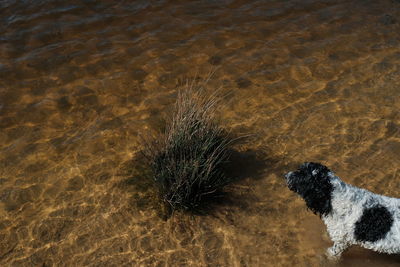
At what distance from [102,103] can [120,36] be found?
2.34 meters

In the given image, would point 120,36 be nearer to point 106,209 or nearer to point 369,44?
point 106,209

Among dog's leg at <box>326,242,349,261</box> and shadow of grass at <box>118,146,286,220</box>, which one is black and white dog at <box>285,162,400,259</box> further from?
shadow of grass at <box>118,146,286,220</box>

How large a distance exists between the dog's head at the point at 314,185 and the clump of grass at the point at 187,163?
3.84 feet

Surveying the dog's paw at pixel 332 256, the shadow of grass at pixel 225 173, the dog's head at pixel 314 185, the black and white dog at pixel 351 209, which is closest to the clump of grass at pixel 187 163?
the shadow of grass at pixel 225 173

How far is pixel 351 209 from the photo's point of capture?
4.44m

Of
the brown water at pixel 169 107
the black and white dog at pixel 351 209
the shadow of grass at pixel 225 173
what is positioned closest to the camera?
the black and white dog at pixel 351 209

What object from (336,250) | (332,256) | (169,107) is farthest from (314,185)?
(169,107)

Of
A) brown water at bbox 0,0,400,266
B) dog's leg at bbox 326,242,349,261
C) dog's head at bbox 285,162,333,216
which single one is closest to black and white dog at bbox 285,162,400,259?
dog's head at bbox 285,162,333,216

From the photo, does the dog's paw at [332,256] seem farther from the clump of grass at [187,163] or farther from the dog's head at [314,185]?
the clump of grass at [187,163]

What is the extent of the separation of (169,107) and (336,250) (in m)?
3.66

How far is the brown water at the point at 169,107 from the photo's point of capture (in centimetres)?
511

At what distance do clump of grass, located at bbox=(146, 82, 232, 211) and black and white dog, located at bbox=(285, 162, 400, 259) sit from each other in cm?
130

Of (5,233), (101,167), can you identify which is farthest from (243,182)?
(5,233)

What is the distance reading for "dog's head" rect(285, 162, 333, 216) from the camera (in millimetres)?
4434
